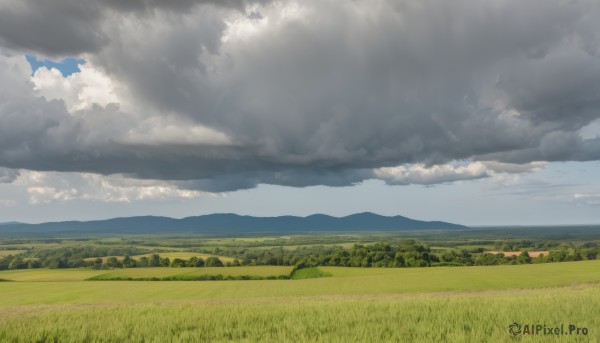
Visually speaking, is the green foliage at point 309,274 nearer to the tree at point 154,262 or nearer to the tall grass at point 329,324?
the tree at point 154,262

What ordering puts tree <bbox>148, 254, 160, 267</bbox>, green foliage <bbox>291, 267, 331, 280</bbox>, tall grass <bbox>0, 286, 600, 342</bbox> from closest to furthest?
1. tall grass <bbox>0, 286, 600, 342</bbox>
2. green foliage <bbox>291, 267, 331, 280</bbox>
3. tree <bbox>148, 254, 160, 267</bbox>

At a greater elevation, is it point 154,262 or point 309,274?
point 309,274

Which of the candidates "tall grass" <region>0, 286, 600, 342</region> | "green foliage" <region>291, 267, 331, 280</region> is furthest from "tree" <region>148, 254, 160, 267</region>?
"tall grass" <region>0, 286, 600, 342</region>

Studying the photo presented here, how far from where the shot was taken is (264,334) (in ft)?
40.0

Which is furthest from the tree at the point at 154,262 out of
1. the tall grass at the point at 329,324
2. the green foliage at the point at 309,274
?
the tall grass at the point at 329,324

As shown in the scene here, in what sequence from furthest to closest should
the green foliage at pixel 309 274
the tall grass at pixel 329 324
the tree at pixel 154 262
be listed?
the tree at pixel 154 262 → the green foliage at pixel 309 274 → the tall grass at pixel 329 324

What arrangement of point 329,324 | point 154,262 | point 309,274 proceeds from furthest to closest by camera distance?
point 154,262 < point 309,274 < point 329,324

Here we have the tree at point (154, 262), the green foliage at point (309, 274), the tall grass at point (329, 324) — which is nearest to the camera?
the tall grass at point (329, 324)

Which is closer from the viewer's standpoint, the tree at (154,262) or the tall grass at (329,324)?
the tall grass at (329,324)

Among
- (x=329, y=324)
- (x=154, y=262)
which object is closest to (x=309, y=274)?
(x=154, y=262)

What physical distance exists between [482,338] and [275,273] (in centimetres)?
7842

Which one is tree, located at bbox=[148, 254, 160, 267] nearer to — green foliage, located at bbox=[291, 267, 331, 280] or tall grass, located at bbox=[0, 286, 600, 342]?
green foliage, located at bbox=[291, 267, 331, 280]

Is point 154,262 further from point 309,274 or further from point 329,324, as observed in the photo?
point 329,324

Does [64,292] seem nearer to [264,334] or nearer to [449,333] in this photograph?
[264,334]
